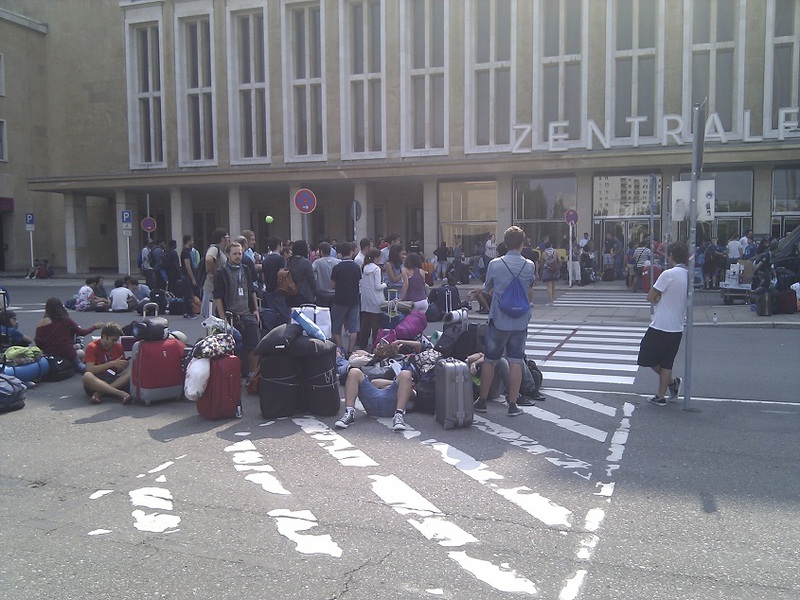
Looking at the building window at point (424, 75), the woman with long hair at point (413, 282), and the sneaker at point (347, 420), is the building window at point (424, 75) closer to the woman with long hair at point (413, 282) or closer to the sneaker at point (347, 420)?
the woman with long hair at point (413, 282)

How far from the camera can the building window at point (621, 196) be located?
30391 millimetres

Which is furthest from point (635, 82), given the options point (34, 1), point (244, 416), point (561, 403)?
point (34, 1)

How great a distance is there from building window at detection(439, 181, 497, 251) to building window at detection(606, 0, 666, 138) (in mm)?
6282

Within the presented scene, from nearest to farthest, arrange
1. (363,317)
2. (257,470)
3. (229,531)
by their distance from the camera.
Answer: (229,531) → (257,470) → (363,317)

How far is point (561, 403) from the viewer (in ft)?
28.9

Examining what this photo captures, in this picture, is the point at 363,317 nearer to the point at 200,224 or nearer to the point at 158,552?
the point at 158,552

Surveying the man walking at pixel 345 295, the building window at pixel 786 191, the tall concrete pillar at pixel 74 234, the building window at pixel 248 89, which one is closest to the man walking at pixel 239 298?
the man walking at pixel 345 295

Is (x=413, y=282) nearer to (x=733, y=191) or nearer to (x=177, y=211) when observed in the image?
(x=733, y=191)

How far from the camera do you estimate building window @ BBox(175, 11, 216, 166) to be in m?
36.1

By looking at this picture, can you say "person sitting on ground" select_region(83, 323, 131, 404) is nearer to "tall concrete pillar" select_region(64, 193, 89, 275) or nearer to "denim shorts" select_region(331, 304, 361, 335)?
"denim shorts" select_region(331, 304, 361, 335)

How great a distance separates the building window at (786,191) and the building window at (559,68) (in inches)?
316

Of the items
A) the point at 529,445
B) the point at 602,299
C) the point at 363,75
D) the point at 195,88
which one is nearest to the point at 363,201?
the point at 363,75

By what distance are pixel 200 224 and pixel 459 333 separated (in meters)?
35.6

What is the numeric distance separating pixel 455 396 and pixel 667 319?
9.01 ft
